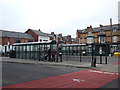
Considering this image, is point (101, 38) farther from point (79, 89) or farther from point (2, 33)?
point (2, 33)

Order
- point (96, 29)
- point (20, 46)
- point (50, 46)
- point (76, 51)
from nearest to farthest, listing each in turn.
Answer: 1. point (50, 46)
2. point (20, 46)
3. point (76, 51)
4. point (96, 29)

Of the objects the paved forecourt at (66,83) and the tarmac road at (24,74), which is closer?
the paved forecourt at (66,83)

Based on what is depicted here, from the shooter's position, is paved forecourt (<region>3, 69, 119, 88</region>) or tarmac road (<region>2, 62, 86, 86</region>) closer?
paved forecourt (<region>3, 69, 119, 88</region>)

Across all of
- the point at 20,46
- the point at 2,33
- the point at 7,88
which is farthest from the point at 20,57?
the point at 2,33

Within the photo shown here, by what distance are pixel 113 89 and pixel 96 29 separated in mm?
55260

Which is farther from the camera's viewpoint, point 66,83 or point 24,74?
point 24,74

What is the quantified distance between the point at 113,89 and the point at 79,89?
5.32 feet

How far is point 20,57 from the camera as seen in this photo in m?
26.5

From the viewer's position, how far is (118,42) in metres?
51.8

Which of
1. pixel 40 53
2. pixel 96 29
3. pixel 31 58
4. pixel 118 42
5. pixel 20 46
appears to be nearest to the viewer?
pixel 40 53

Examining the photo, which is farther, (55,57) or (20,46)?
(20,46)

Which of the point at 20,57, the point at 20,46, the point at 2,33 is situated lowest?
the point at 20,57

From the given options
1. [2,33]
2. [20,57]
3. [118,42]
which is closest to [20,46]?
[20,57]

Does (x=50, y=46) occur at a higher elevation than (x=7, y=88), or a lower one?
higher
